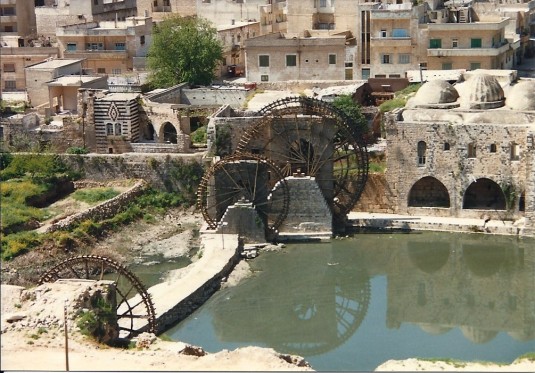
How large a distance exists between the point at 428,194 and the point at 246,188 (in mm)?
5685

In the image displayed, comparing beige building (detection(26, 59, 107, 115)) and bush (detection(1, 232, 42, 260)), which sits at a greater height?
beige building (detection(26, 59, 107, 115))

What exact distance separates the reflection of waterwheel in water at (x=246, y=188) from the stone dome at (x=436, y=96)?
535 cm

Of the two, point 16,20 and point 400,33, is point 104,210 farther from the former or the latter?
point 16,20

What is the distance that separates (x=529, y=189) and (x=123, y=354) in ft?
45.8

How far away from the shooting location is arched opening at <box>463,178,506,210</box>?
114 feet

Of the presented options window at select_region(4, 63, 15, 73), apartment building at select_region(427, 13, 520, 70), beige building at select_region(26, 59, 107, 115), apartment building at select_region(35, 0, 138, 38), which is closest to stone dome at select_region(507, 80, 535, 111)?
apartment building at select_region(427, 13, 520, 70)

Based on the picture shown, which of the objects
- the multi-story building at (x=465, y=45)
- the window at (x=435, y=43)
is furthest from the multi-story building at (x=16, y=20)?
the multi-story building at (x=465, y=45)

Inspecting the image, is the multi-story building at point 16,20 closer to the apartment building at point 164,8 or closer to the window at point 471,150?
the apartment building at point 164,8

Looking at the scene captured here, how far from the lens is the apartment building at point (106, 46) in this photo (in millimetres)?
46688

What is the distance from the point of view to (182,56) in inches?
1661

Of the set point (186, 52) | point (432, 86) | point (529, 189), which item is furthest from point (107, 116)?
point (529, 189)

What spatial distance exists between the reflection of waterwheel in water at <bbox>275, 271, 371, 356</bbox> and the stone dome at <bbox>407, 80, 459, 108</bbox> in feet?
22.8

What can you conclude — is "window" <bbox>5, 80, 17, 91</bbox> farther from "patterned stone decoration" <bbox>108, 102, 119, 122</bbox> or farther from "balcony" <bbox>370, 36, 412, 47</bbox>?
"balcony" <bbox>370, 36, 412, 47</bbox>

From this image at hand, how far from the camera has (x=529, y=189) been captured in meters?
33.2
